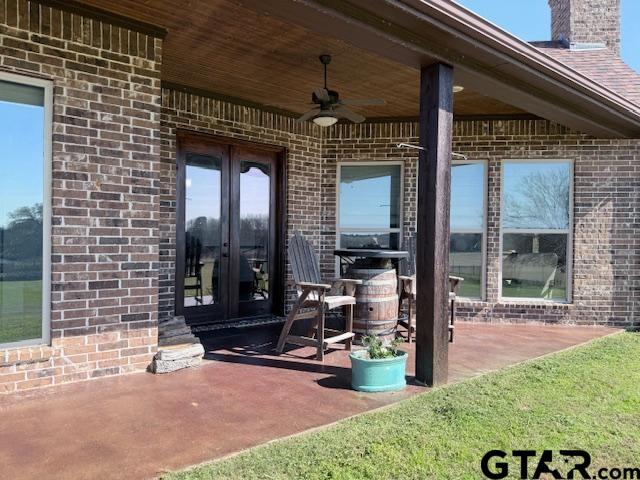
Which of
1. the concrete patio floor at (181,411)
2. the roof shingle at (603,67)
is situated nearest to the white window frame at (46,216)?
the concrete patio floor at (181,411)

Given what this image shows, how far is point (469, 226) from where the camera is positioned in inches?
254

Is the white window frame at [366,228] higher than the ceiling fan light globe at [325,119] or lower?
lower

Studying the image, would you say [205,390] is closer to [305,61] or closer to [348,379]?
[348,379]

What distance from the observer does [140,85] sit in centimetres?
377

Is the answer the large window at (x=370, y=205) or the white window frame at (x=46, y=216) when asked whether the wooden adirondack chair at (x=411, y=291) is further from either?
the white window frame at (x=46, y=216)

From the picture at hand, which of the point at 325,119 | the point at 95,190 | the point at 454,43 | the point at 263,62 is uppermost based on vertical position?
the point at 263,62

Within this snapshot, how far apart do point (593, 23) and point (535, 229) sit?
12.2ft

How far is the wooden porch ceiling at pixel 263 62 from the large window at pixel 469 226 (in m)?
0.78

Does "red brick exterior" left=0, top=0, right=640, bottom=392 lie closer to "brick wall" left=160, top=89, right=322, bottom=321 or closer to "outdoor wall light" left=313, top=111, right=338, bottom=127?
"brick wall" left=160, top=89, right=322, bottom=321

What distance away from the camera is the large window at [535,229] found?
6.32 m

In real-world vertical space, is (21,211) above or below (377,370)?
above

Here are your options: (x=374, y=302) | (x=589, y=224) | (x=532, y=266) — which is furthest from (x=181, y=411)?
(x=589, y=224)

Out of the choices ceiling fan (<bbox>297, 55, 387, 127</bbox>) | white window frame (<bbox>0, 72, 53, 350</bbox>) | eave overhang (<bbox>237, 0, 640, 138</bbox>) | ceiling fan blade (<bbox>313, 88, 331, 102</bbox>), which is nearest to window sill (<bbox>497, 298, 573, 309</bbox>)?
eave overhang (<bbox>237, 0, 640, 138</bbox>)
